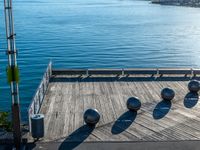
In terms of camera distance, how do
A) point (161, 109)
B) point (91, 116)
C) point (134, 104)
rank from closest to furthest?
point (91, 116) → point (134, 104) → point (161, 109)

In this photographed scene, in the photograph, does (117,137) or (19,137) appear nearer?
(19,137)

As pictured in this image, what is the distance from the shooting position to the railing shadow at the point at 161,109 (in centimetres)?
2144

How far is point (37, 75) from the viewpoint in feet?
159

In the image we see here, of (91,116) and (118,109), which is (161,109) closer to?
(118,109)

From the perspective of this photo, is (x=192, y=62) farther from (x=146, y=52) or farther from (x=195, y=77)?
(x=195, y=77)

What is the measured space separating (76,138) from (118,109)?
16.6ft

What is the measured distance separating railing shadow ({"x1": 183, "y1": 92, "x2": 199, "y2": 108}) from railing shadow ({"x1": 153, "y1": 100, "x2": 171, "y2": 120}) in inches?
44.9

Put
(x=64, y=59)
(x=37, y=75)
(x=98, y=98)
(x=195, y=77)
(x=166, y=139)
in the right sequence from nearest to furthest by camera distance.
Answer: (x=166, y=139) < (x=98, y=98) < (x=195, y=77) < (x=37, y=75) < (x=64, y=59)

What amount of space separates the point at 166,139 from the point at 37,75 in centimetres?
3264

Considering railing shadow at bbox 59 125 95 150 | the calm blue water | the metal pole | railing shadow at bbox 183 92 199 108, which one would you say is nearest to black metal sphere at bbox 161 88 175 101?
railing shadow at bbox 183 92 199 108

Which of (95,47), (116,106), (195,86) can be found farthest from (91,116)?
(95,47)

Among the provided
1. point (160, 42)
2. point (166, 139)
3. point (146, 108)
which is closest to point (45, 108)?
point (146, 108)

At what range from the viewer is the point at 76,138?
1805 centimetres

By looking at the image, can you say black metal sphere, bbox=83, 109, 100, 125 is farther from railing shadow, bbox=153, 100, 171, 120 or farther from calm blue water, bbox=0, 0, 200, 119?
calm blue water, bbox=0, 0, 200, 119
